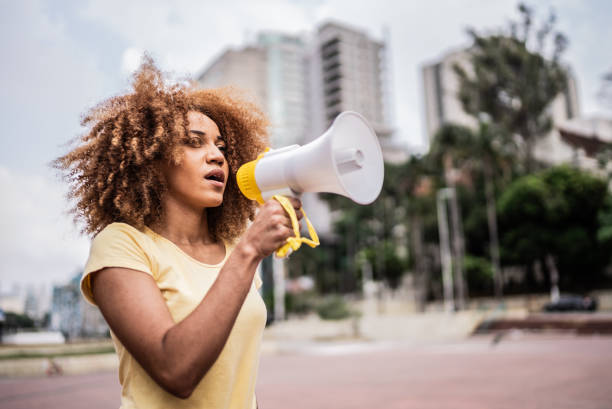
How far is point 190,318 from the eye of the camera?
1.16 meters

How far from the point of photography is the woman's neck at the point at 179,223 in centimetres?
159

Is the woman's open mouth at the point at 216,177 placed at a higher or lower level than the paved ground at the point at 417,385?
higher

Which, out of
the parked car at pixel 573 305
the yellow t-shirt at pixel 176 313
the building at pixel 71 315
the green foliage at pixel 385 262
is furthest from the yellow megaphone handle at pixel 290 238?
the green foliage at pixel 385 262

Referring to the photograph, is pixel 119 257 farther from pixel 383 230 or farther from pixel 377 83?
pixel 377 83

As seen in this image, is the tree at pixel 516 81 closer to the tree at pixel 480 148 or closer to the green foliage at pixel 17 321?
the tree at pixel 480 148

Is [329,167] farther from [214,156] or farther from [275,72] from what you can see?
[275,72]

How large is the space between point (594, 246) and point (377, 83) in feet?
241

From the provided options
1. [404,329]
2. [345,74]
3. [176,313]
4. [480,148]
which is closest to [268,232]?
[176,313]

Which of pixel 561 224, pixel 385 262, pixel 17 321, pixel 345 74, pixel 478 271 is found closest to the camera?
pixel 17 321

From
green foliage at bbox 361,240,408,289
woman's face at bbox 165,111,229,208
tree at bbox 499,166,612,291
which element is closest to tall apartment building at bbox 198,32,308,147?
green foliage at bbox 361,240,408,289

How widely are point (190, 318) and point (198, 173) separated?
53cm

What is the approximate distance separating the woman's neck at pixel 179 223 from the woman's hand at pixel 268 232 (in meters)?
0.47

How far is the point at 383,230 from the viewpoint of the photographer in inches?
2012

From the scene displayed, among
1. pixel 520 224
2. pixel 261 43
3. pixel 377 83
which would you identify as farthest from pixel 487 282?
pixel 261 43
